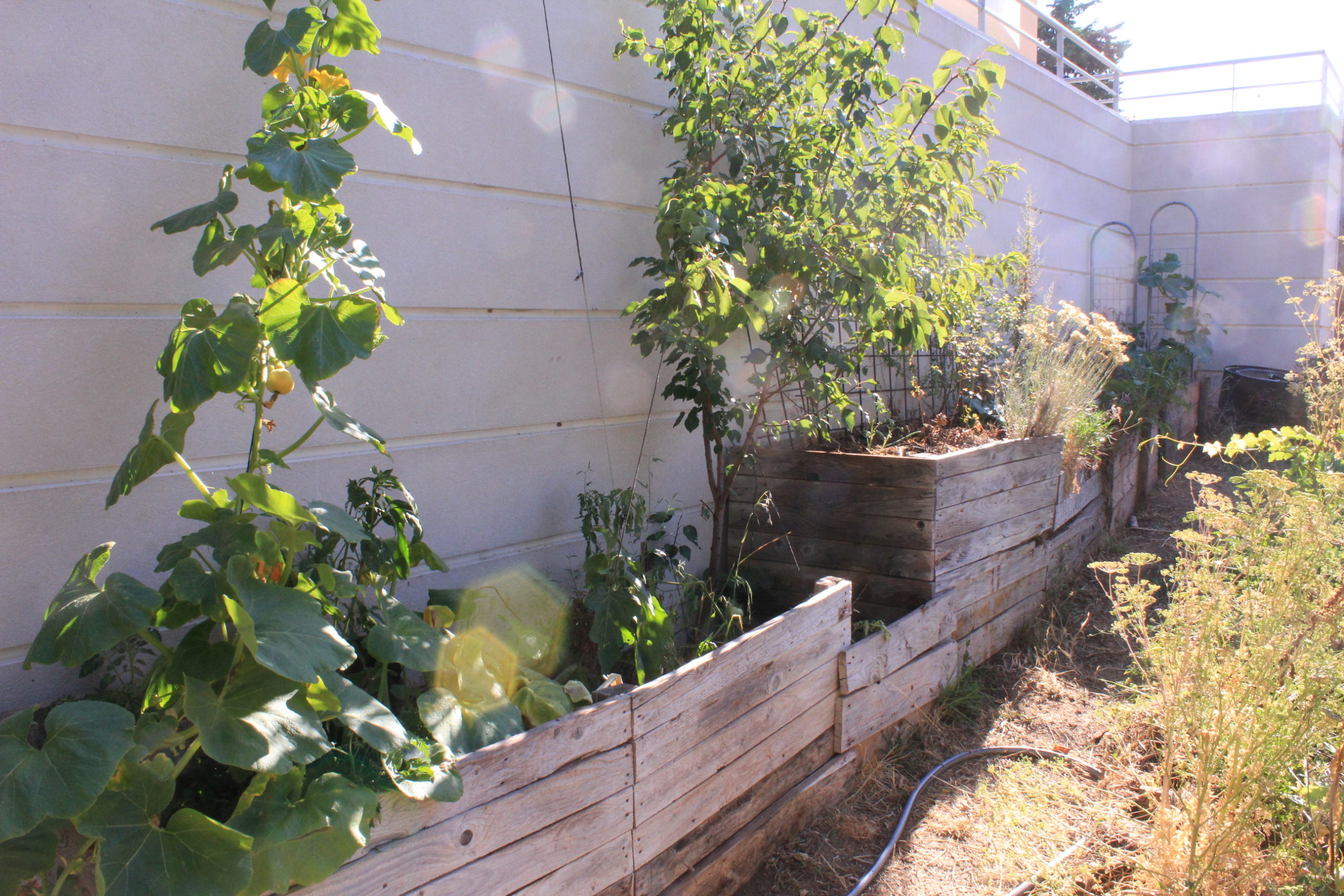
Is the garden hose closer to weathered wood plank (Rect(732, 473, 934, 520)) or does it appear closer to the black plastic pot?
weathered wood plank (Rect(732, 473, 934, 520))

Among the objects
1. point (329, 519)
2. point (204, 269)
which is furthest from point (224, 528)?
point (204, 269)

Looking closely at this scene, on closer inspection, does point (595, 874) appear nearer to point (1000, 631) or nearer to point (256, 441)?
point (256, 441)

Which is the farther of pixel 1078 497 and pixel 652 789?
pixel 1078 497

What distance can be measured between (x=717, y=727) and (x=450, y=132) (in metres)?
1.57

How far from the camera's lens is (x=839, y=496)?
2770 millimetres

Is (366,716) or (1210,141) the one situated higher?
(1210,141)

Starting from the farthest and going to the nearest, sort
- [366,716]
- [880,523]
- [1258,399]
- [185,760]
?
[1258,399], [880,523], [366,716], [185,760]

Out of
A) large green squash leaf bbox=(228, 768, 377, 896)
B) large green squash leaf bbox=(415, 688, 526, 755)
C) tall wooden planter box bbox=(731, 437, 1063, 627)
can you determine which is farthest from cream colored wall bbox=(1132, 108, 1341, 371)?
large green squash leaf bbox=(228, 768, 377, 896)

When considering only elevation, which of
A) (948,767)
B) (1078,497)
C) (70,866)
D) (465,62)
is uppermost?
(465,62)

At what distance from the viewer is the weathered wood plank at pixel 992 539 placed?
272 cm

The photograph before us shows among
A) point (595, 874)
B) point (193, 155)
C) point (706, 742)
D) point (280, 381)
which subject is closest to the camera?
point (280, 381)

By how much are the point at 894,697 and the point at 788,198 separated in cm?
151

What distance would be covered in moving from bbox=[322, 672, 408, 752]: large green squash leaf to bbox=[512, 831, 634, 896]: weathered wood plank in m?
0.42

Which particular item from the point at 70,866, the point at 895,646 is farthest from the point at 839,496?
the point at 70,866
